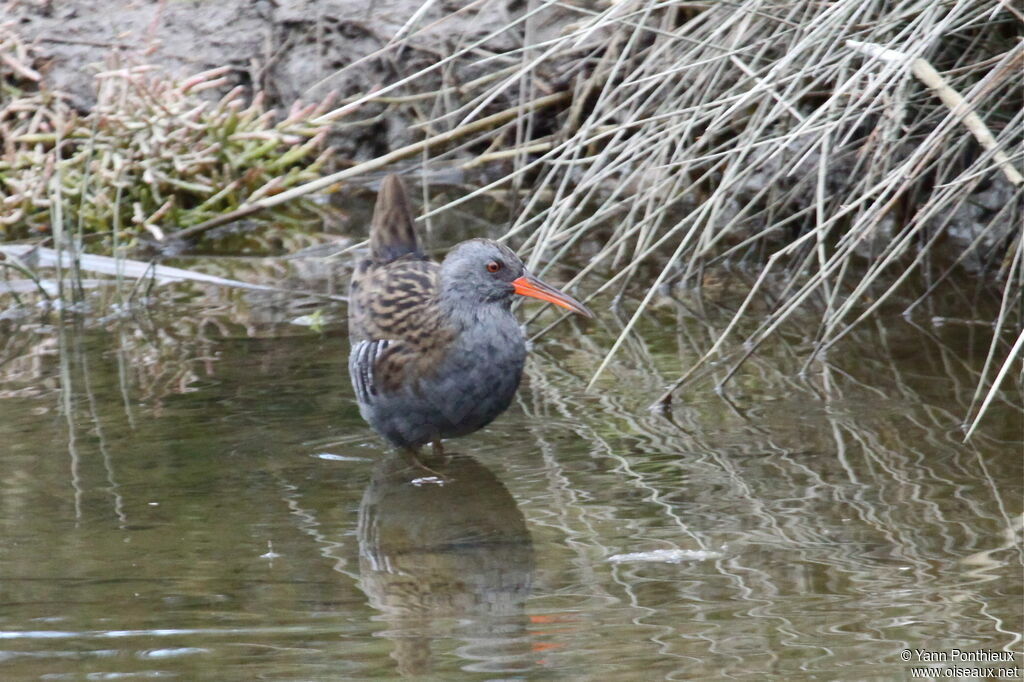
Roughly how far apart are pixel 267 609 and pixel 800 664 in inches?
43.8

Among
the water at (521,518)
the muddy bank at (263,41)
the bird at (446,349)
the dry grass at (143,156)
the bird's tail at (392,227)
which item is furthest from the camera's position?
the muddy bank at (263,41)

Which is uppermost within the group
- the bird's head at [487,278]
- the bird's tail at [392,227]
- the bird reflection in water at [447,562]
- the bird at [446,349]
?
the bird's tail at [392,227]

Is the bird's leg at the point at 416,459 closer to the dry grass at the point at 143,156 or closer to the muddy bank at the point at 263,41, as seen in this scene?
the dry grass at the point at 143,156

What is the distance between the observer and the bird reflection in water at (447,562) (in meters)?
2.91

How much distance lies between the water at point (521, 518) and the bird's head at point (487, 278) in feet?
1.36

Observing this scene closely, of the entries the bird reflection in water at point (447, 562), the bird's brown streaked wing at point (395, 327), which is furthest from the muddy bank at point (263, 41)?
the bird reflection in water at point (447, 562)

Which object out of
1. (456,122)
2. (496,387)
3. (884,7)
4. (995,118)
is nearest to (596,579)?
(496,387)

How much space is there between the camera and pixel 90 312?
5.66 m

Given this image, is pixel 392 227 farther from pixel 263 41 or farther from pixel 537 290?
pixel 263 41

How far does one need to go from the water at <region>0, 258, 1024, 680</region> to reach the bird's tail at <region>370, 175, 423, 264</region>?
47 cm

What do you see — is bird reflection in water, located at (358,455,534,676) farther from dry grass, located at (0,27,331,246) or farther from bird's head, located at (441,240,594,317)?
dry grass, located at (0,27,331,246)

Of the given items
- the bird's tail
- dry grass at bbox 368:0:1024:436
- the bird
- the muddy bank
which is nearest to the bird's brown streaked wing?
the bird

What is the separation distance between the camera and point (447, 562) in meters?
3.40

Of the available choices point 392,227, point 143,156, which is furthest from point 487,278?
point 143,156
